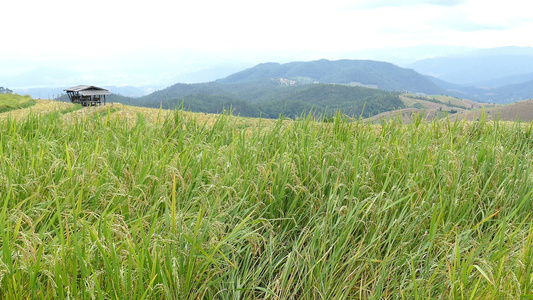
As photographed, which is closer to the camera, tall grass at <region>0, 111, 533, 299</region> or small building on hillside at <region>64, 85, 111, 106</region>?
tall grass at <region>0, 111, 533, 299</region>

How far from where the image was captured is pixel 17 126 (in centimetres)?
688

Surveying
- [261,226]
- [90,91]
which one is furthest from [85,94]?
[261,226]

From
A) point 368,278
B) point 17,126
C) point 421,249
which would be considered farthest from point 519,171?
point 17,126

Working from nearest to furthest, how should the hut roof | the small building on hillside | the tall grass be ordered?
the tall grass
the small building on hillside
the hut roof

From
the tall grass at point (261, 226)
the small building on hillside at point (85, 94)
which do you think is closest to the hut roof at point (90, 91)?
the small building on hillside at point (85, 94)

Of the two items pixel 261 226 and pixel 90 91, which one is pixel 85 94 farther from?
pixel 261 226

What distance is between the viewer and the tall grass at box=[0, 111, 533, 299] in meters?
2.74

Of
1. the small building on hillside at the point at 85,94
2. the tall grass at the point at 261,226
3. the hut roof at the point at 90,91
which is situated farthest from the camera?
the hut roof at the point at 90,91

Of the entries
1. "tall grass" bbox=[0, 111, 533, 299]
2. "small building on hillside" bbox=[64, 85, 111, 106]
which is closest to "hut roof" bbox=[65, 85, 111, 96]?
"small building on hillside" bbox=[64, 85, 111, 106]

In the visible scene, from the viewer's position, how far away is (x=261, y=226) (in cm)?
379

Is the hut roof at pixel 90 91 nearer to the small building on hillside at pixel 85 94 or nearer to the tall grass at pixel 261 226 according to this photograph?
the small building on hillside at pixel 85 94

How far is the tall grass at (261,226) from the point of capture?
2.74 metres

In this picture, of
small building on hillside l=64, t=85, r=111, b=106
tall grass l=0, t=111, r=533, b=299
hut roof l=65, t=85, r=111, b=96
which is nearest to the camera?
tall grass l=0, t=111, r=533, b=299

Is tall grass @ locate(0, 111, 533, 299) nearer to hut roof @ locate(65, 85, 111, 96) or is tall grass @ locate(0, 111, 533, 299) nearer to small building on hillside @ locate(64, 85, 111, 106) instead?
small building on hillside @ locate(64, 85, 111, 106)
